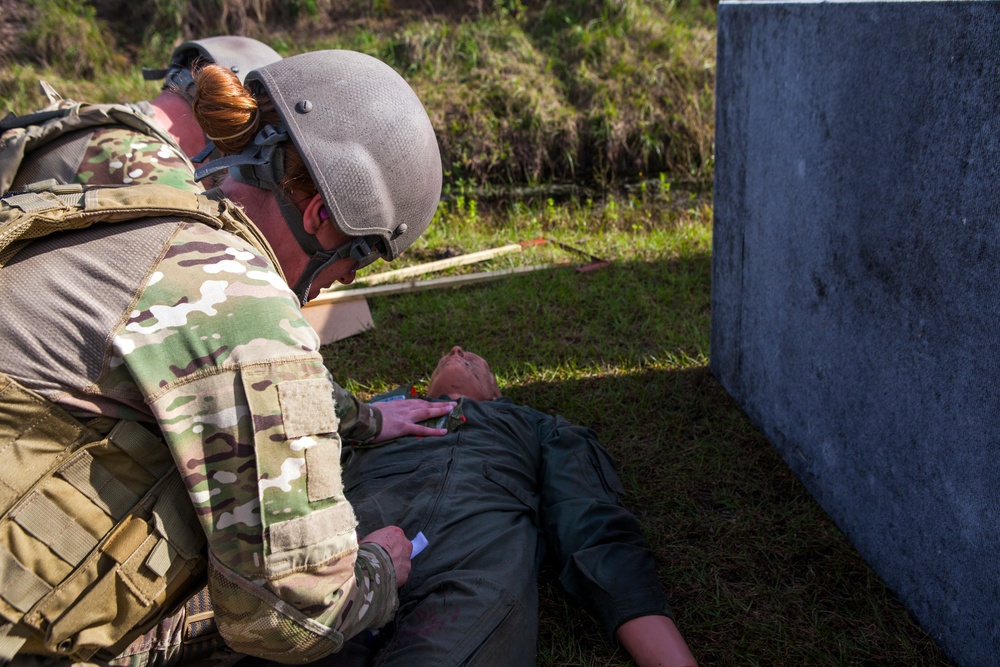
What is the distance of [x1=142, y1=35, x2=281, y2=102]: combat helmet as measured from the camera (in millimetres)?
3666

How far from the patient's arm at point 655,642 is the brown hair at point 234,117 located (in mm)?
1588

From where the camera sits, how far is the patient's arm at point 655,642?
2.38m

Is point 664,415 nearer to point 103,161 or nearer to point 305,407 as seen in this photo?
point 305,407

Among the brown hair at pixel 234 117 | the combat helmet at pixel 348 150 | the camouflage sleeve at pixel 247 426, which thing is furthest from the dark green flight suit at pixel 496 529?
the brown hair at pixel 234 117

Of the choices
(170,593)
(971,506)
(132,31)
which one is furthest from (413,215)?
(132,31)

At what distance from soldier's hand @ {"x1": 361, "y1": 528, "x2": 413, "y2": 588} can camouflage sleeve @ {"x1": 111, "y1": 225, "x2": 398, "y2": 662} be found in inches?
16.9

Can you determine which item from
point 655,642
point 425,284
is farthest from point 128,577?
point 425,284

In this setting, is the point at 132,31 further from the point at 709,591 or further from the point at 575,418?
the point at 709,591

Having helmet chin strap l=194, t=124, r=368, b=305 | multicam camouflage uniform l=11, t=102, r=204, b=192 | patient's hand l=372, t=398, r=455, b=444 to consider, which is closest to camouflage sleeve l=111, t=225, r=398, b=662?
helmet chin strap l=194, t=124, r=368, b=305

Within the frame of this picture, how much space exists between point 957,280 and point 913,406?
1.42 ft

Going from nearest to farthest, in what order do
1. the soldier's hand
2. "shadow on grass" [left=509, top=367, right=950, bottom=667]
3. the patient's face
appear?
1. the soldier's hand
2. "shadow on grass" [left=509, top=367, right=950, bottom=667]
3. the patient's face

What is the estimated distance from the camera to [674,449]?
349 cm

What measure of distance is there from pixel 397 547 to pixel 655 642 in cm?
85

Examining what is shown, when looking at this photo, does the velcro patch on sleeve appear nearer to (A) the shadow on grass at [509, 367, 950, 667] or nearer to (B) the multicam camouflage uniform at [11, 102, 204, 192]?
(A) the shadow on grass at [509, 367, 950, 667]
